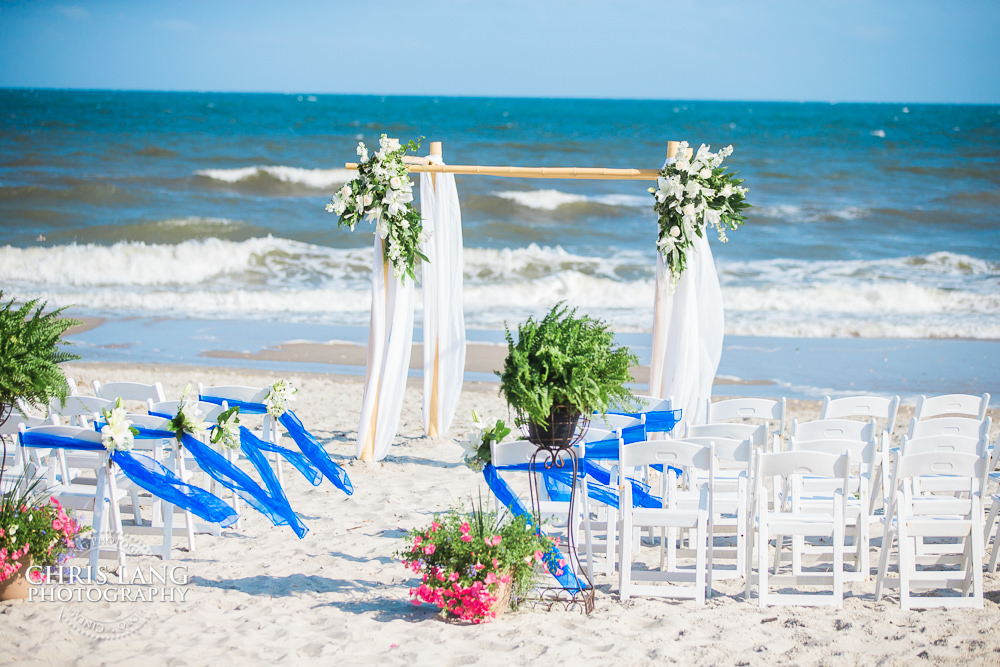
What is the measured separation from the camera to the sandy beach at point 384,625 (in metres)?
3.86

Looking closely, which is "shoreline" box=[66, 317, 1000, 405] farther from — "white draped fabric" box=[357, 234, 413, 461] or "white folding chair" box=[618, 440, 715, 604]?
"white folding chair" box=[618, 440, 715, 604]

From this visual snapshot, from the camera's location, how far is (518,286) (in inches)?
635

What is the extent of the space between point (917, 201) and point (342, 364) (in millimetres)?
20191

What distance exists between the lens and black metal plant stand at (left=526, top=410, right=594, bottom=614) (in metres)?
4.27

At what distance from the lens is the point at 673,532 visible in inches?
182

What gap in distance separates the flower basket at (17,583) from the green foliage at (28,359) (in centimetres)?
77

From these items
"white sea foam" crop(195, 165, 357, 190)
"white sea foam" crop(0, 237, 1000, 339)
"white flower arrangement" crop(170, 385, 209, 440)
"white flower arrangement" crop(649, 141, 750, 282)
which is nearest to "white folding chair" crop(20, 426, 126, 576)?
"white flower arrangement" crop(170, 385, 209, 440)

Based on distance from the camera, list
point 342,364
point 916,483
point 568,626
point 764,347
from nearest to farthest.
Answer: point 568,626 < point 916,483 < point 342,364 < point 764,347

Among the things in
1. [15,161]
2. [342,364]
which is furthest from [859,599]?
[15,161]

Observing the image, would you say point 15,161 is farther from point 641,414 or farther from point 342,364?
point 641,414

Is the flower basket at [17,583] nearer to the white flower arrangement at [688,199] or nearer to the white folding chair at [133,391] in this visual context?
the white folding chair at [133,391]

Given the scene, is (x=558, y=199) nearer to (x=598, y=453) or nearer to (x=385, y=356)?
(x=385, y=356)

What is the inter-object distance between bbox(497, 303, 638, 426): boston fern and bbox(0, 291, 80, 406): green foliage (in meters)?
2.12

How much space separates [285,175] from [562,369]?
25.3m
